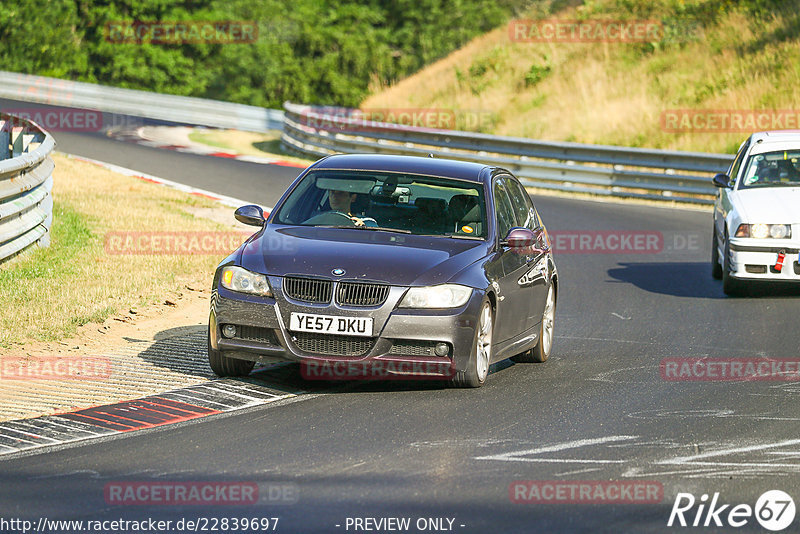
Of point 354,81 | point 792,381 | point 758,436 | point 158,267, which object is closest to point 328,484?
point 758,436

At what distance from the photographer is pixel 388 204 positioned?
9.73 metres

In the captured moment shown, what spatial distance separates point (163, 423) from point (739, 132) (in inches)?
960

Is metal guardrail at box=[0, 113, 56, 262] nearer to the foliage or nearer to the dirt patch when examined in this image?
the dirt patch

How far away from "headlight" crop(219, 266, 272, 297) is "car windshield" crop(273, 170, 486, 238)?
97 centimetres

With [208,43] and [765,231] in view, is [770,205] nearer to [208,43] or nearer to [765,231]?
[765,231]

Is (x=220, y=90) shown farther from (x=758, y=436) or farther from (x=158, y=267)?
(x=758, y=436)

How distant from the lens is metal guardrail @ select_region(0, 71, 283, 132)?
40.2 m

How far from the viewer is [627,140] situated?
1221 inches

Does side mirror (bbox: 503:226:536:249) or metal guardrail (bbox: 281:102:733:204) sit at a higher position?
side mirror (bbox: 503:226:536:249)

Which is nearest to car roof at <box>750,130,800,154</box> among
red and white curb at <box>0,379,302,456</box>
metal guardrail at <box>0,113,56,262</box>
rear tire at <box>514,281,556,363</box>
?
rear tire at <box>514,281,556,363</box>

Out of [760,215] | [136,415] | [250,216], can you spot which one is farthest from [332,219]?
[760,215]

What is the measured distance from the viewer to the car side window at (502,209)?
990 cm

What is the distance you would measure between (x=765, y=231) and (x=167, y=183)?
41.0ft

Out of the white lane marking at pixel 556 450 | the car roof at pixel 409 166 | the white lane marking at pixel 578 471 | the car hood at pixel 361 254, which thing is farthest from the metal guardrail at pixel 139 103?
the white lane marking at pixel 578 471
